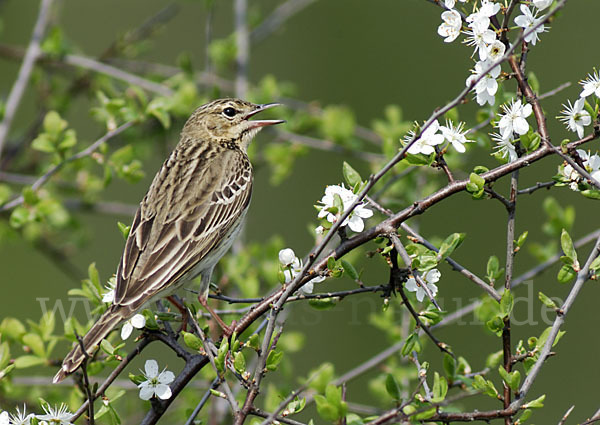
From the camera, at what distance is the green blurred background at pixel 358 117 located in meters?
9.80

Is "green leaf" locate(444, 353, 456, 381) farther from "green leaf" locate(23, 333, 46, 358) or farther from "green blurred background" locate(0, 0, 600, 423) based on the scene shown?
"green blurred background" locate(0, 0, 600, 423)

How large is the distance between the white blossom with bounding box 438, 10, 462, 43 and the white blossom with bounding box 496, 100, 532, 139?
0.35m

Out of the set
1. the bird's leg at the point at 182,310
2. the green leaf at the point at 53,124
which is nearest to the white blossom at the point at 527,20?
the bird's leg at the point at 182,310

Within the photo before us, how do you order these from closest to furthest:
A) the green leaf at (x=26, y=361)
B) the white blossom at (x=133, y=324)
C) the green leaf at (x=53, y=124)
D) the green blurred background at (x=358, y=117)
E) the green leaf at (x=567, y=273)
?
1. the green leaf at (x=567, y=273)
2. the white blossom at (x=133, y=324)
3. the green leaf at (x=26, y=361)
4. the green leaf at (x=53, y=124)
5. the green blurred background at (x=358, y=117)

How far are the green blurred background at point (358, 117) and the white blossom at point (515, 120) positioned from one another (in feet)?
16.4

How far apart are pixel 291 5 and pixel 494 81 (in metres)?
3.93

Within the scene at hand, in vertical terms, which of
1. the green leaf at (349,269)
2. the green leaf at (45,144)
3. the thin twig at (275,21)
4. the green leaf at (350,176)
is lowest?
the green leaf at (349,269)

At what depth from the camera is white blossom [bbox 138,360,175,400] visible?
3146 millimetres

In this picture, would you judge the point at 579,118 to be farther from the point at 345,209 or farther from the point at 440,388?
the point at 440,388

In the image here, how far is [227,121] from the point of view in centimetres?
546

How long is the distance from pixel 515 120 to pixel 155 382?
69.2 inches

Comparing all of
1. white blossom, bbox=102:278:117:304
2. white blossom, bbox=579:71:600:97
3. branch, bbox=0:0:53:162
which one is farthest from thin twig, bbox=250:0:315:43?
white blossom, bbox=579:71:600:97

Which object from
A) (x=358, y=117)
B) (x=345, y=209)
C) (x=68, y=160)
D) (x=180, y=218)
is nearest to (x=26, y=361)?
(x=180, y=218)

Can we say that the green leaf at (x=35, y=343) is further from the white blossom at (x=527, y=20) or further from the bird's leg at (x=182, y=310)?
the white blossom at (x=527, y=20)
